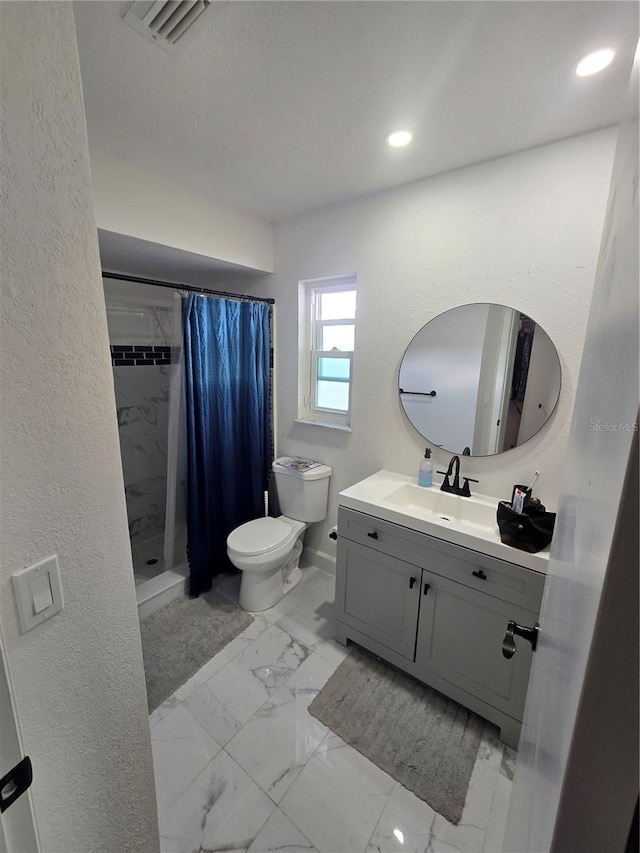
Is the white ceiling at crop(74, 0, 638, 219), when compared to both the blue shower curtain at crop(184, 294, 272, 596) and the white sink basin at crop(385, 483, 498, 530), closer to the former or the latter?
the blue shower curtain at crop(184, 294, 272, 596)

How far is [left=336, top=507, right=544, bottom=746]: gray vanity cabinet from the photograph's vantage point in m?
1.39

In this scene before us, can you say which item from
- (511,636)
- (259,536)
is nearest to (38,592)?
(511,636)

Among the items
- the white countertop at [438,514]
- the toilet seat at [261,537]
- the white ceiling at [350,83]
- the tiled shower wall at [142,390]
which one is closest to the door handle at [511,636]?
Answer: the white countertop at [438,514]

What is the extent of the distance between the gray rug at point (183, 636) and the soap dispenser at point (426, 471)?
1298 mm

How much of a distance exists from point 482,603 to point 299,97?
6.63ft

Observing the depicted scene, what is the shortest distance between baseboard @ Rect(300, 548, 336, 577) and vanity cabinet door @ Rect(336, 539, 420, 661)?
0.64m

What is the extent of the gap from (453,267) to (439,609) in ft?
5.34

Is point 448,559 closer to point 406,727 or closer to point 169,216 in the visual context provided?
point 406,727

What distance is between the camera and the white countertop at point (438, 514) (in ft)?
4.50

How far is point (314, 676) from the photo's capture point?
68.3 inches

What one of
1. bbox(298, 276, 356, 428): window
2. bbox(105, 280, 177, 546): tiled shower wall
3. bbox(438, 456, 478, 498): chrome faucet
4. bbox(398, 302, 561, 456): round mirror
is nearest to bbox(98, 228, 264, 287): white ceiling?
bbox(105, 280, 177, 546): tiled shower wall

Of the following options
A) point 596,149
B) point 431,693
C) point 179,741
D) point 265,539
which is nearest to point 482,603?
point 431,693

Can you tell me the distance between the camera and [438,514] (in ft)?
6.05

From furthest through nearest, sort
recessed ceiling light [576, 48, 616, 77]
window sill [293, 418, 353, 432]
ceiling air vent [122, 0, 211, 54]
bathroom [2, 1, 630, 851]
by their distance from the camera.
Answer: window sill [293, 418, 353, 432], bathroom [2, 1, 630, 851], recessed ceiling light [576, 48, 616, 77], ceiling air vent [122, 0, 211, 54]
